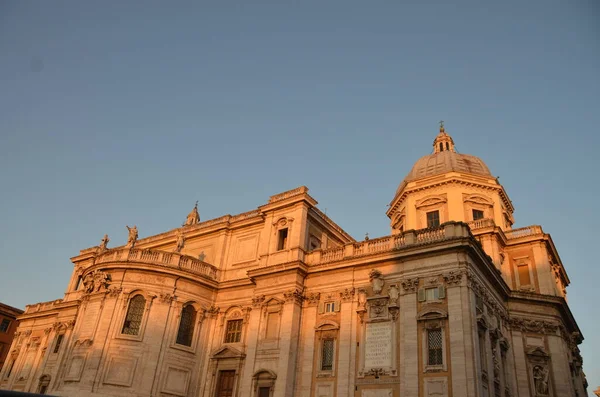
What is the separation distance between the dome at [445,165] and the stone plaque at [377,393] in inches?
669

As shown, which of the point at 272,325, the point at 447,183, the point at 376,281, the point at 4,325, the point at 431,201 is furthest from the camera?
the point at 4,325

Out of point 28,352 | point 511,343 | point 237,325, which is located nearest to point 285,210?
point 237,325

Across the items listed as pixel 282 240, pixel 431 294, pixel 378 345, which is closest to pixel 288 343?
pixel 378 345

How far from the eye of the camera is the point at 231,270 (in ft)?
107

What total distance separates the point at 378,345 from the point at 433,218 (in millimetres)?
12447

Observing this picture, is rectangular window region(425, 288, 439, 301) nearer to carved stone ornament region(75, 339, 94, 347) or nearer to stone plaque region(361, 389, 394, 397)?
stone plaque region(361, 389, 394, 397)

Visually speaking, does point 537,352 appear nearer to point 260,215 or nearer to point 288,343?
point 288,343

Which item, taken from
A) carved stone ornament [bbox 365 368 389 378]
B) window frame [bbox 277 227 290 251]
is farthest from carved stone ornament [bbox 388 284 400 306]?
window frame [bbox 277 227 290 251]

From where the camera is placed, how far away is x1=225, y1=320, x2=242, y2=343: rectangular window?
29.8m

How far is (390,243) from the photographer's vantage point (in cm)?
2602

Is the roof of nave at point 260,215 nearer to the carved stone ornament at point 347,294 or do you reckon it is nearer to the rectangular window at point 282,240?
the rectangular window at point 282,240

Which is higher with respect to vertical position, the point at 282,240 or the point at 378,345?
the point at 282,240

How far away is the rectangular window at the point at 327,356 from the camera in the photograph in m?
25.4

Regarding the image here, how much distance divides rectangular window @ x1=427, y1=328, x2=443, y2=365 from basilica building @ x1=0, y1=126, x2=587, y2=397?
0.22 ft
